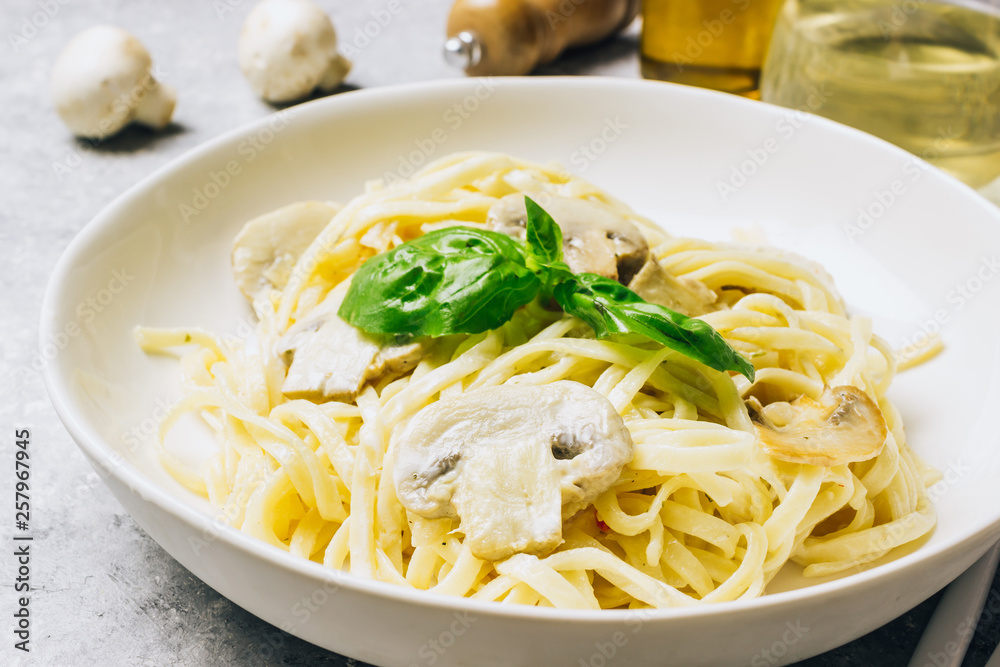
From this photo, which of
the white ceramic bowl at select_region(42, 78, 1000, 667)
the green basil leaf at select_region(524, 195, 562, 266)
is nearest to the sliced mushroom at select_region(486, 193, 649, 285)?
the green basil leaf at select_region(524, 195, 562, 266)

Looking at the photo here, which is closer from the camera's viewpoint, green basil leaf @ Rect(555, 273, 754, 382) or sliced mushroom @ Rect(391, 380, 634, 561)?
sliced mushroom @ Rect(391, 380, 634, 561)

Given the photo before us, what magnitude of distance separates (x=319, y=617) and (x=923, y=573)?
123cm

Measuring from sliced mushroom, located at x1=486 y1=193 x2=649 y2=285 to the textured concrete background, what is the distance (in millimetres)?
1243

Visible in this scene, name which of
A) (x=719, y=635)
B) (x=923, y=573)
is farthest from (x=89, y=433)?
(x=923, y=573)

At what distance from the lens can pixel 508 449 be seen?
2.10 m

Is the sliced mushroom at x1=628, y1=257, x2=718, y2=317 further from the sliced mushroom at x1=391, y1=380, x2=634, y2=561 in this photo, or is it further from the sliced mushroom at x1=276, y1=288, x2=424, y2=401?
the sliced mushroom at x1=276, y1=288, x2=424, y2=401

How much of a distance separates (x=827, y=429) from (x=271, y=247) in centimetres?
195

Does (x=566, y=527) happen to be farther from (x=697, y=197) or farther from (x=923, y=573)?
(x=697, y=197)

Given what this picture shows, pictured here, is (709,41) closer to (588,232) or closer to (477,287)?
(588,232)

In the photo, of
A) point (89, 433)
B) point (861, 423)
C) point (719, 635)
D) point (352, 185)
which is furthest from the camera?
point (352, 185)

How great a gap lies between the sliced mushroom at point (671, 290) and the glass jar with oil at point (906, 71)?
5.36ft

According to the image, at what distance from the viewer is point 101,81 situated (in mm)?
4375

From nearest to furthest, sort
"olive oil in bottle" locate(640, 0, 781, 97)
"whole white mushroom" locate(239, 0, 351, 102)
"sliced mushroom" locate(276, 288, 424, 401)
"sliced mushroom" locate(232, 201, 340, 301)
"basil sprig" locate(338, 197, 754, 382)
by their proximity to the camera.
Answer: "basil sprig" locate(338, 197, 754, 382) → "sliced mushroom" locate(276, 288, 424, 401) → "sliced mushroom" locate(232, 201, 340, 301) → "olive oil in bottle" locate(640, 0, 781, 97) → "whole white mushroom" locate(239, 0, 351, 102)

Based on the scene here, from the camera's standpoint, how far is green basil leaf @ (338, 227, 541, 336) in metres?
2.40
